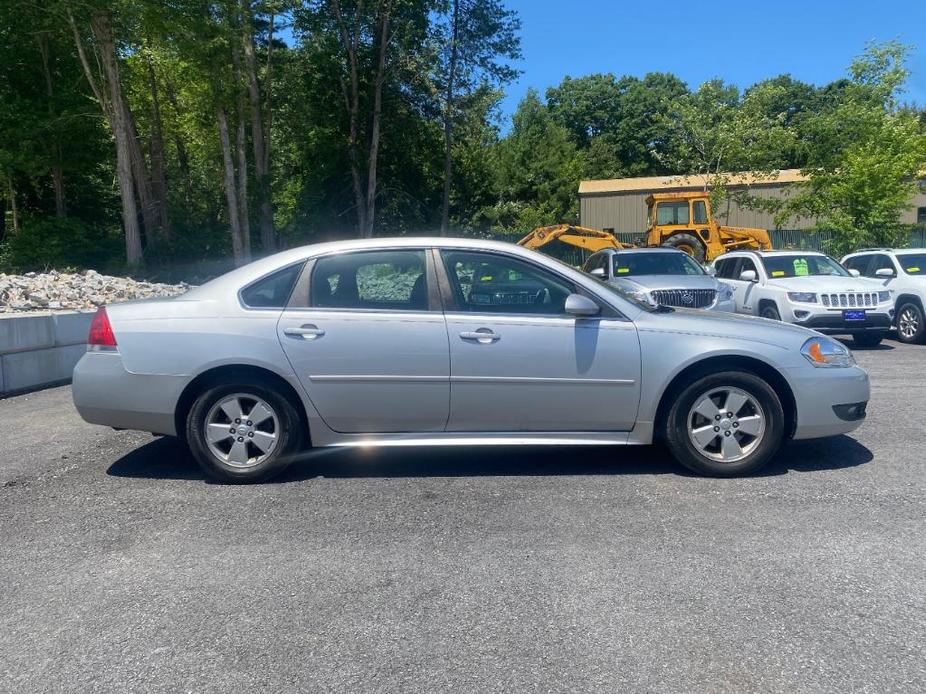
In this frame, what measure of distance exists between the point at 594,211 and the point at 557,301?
48.4m

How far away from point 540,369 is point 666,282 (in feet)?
25.5

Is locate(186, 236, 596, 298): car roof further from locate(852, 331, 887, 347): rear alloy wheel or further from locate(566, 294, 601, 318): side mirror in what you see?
locate(852, 331, 887, 347): rear alloy wheel

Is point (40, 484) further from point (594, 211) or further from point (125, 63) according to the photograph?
point (594, 211)

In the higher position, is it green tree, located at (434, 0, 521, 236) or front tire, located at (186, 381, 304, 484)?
green tree, located at (434, 0, 521, 236)

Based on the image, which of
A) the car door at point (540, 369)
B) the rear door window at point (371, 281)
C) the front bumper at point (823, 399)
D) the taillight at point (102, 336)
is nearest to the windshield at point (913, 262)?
the front bumper at point (823, 399)

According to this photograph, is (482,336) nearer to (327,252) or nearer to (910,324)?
(327,252)

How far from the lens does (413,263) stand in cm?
550

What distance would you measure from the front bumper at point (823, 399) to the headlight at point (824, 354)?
52 mm

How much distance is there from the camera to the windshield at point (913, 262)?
13.7 m

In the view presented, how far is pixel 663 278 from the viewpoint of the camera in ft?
41.8

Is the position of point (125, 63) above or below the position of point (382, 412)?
above

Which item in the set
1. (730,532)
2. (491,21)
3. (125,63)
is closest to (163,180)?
(125,63)

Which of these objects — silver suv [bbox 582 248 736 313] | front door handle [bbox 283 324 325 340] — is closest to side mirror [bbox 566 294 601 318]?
front door handle [bbox 283 324 325 340]

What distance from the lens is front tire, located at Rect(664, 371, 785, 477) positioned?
529cm
